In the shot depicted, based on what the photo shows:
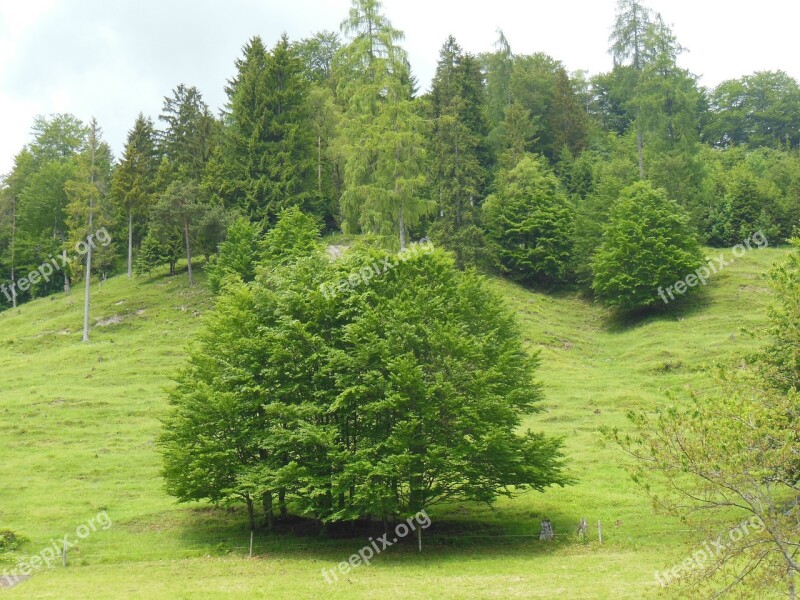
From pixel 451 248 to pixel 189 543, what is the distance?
43.7 m

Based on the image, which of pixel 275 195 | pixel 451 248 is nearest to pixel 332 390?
pixel 451 248

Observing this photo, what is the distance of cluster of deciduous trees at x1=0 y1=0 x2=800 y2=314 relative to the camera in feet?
177

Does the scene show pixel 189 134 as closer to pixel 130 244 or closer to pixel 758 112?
pixel 130 244

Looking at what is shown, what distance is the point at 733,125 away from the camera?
4793 inches

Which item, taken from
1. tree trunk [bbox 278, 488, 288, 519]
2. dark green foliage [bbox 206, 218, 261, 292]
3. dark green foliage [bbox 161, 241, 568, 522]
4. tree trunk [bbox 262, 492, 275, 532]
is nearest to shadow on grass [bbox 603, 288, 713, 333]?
dark green foliage [bbox 206, 218, 261, 292]

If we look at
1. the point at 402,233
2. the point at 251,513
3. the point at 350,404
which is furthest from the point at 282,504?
the point at 402,233

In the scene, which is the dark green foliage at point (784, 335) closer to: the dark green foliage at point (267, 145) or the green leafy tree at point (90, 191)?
the dark green foliage at point (267, 145)

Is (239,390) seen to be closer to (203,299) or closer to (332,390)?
(332,390)

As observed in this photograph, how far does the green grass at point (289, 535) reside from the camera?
79.4 feet

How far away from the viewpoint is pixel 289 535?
1248 inches

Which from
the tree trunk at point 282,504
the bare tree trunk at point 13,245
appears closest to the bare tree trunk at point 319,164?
the bare tree trunk at point 13,245

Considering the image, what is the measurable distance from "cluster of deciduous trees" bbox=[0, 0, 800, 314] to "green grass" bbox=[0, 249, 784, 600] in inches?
379

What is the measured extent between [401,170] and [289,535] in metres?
27.7

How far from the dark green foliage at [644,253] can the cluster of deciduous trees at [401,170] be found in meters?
1.31
